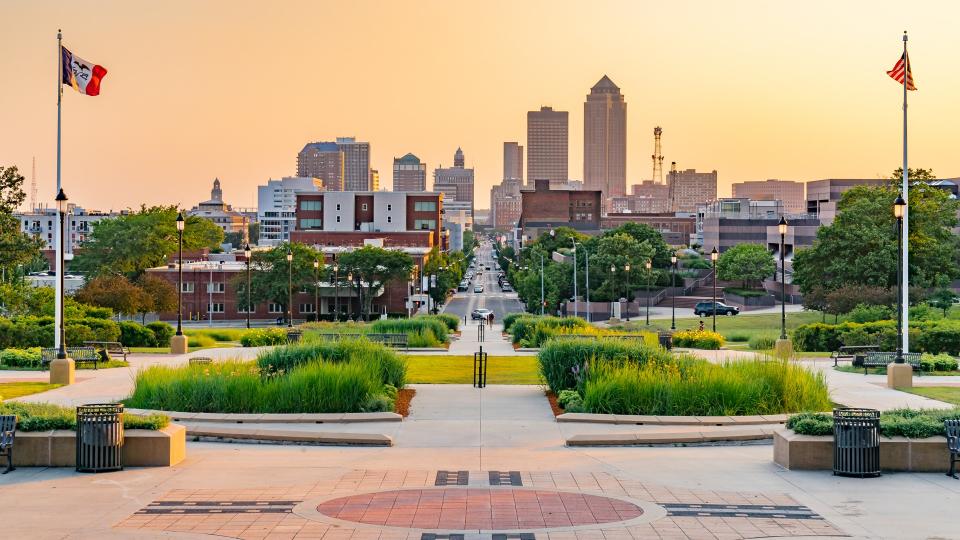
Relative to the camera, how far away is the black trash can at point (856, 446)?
58.9 ft

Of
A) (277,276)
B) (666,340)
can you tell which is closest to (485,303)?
(277,276)

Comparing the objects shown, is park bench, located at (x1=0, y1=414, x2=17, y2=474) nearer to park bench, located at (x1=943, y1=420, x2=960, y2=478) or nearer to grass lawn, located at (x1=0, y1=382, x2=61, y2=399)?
grass lawn, located at (x1=0, y1=382, x2=61, y2=399)

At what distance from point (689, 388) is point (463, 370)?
12.5m

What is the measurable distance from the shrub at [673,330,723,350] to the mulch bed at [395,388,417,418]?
23.3m

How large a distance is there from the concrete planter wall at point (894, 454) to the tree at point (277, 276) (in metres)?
89.1

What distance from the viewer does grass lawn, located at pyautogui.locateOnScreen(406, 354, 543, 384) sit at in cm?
3231

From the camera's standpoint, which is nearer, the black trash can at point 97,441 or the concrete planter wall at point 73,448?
the black trash can at point 97,441

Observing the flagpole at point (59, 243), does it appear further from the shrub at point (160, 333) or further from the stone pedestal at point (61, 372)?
the shrub at point (160, 333)

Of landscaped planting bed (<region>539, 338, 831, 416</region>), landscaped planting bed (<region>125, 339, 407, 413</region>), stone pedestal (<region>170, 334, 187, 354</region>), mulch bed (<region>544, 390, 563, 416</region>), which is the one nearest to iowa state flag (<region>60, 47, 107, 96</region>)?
stone pedestal (<region>170, 334, 187, 354</region>)

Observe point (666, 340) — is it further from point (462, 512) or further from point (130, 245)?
point (130, 245)

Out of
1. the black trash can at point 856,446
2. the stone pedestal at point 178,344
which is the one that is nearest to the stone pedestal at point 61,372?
the stone pedestal at point 178,344

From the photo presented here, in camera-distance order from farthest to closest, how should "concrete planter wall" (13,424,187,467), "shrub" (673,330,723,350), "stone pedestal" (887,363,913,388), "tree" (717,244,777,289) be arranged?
"tree" (717,244,777,289)
"shrub" (673,330,723,350)
"stone pedestal" (887,363,913,388)
"concrete planter wall" (13,424,187,467)

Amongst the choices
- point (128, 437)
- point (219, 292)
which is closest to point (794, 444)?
point (128, 437)

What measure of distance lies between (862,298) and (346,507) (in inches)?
2318
